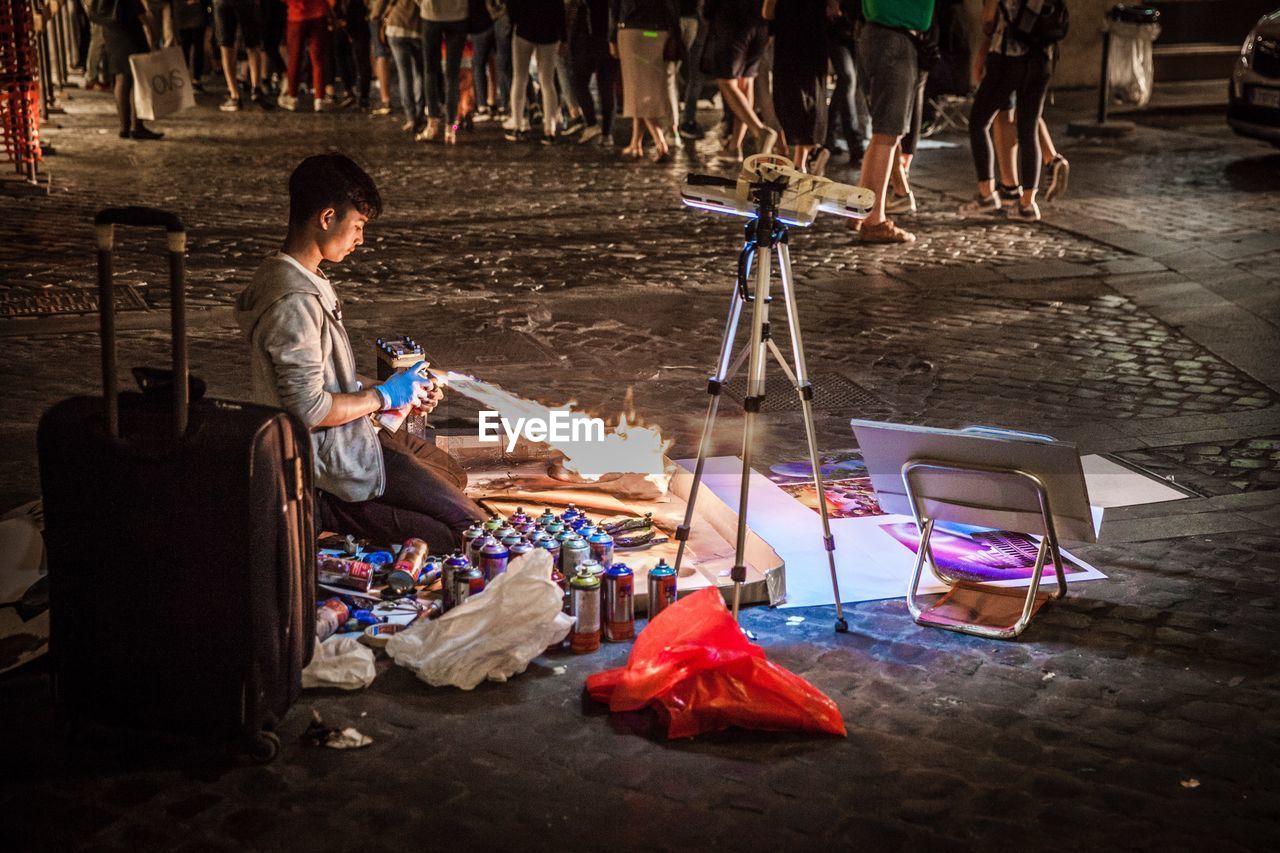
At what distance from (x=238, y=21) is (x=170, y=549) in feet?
53.6

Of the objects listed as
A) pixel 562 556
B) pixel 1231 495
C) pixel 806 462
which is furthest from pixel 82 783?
pixel 1231 495

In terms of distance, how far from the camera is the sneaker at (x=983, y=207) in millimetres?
11602

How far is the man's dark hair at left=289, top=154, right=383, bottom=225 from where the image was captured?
186 inches

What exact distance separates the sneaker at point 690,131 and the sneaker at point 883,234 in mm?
5732

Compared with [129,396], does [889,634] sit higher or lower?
lower

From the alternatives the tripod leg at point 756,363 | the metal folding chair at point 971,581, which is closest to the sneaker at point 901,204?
the metal folding chair at point 971,581

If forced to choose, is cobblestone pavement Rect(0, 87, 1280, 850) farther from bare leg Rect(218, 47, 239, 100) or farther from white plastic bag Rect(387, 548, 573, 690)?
bare leg Rect(218, 47, 239, 100)

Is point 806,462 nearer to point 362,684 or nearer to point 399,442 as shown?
point 399,442

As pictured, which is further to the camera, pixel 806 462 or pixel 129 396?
pixel 806 462

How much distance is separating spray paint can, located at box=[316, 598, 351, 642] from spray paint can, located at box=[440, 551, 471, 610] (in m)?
0.31

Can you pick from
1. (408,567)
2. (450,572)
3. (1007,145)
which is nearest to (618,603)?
(450,572)

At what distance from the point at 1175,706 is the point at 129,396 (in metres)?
2.96

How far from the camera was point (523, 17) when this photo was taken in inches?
578

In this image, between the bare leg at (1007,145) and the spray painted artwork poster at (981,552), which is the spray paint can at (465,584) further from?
the bare leg at (1007,145)
